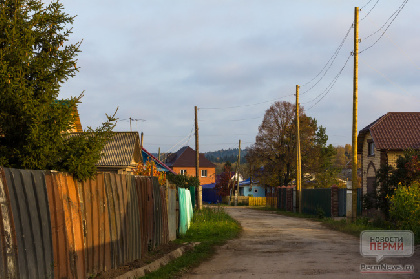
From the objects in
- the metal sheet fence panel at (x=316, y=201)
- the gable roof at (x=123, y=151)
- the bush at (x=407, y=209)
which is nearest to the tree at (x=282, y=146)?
the metal sheet fence panel at (x=316, y=201)

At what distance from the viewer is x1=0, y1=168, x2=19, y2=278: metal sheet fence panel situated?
643 cm

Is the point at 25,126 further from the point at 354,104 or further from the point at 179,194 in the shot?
the point at 354,104

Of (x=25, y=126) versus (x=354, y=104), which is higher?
(x=354, y=104)

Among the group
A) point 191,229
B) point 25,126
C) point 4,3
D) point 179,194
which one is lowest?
point 191,229

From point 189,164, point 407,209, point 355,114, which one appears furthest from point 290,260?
point 189,164

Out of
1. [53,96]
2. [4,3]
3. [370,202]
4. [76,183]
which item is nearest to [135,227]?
[76,183]

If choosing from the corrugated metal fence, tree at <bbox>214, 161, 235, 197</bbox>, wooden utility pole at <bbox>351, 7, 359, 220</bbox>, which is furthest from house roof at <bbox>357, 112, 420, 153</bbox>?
tree at <bbox>214, 161, 235, 197</bbox>

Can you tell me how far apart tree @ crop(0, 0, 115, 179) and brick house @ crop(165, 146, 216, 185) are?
91934mm

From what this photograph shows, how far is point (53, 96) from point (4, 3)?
1.66m

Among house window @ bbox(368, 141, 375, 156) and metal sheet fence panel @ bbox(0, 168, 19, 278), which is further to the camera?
house window @ bbox(368, 141, 375, 156)

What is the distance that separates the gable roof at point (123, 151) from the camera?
26422 mm

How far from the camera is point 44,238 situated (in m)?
7.55

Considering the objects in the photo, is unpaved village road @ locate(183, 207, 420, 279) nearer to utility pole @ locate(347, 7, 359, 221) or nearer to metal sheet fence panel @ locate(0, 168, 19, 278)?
metal sheet fence panel @ locate(0, 168, 19, 278)

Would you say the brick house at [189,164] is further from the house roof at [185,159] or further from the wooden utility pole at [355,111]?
the wooden utility pole at [355,111]
